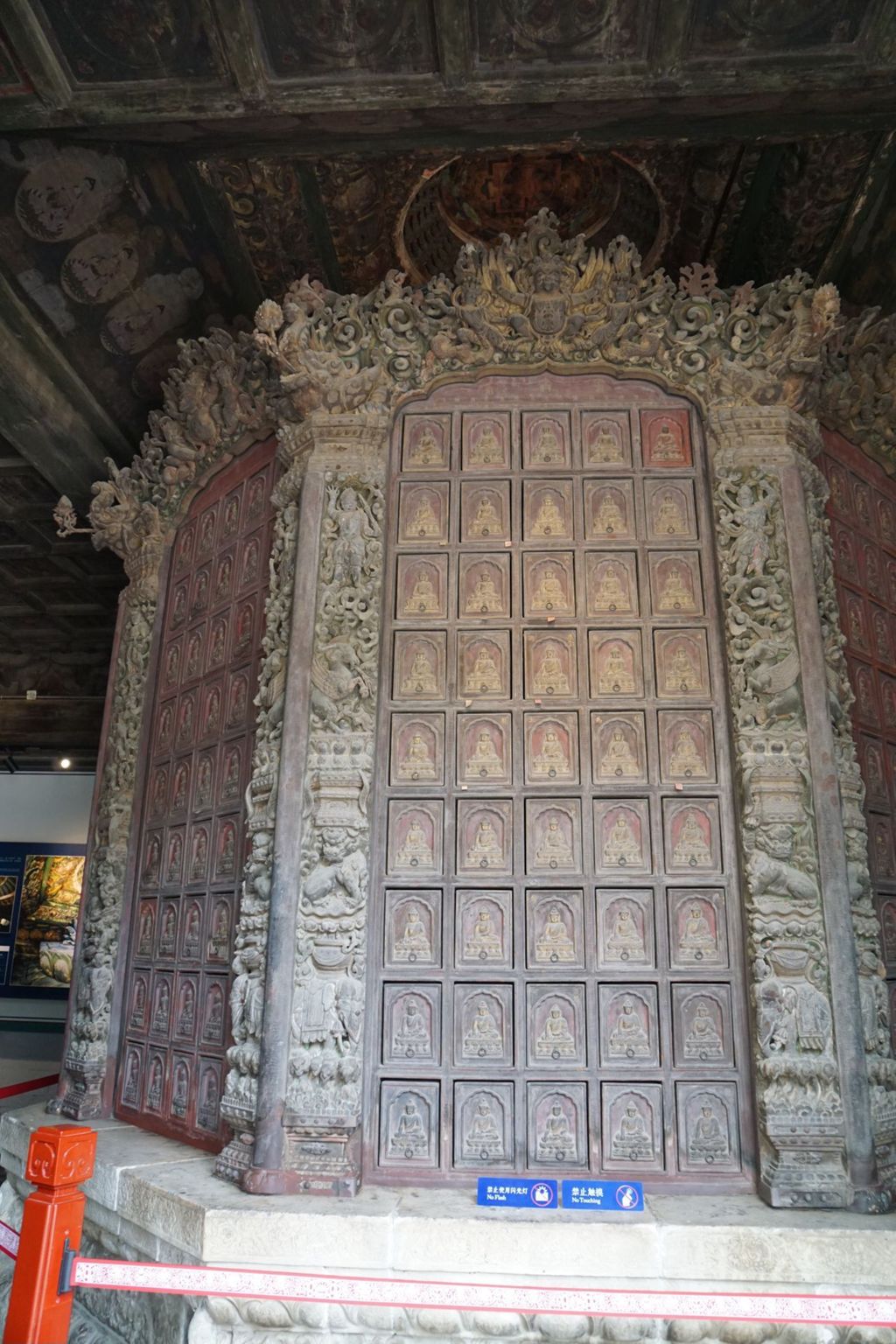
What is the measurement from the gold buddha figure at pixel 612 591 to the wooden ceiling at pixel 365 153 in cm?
361

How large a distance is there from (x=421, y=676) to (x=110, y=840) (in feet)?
12.0

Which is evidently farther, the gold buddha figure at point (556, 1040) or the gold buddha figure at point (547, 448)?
the gold buddha figure at point (547, 448)

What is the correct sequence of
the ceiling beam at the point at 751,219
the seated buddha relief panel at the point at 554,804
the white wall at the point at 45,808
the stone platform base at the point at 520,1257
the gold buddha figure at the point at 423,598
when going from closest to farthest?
the stone platform base at the point at 520,1257 < the seated buddha relief panel at the point at 554,804 < the gold buddha figure at the point at 423,598 < the ceiling beam at the point at 751,219 < the white wall at the point at 45,808

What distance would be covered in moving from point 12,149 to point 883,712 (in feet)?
28.9

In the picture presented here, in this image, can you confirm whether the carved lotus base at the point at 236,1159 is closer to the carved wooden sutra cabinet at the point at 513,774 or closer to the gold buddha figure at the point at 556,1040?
the carved wooden sutra cabinet at the point at 513,774

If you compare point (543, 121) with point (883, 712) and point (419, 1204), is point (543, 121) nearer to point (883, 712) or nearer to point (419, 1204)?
point (883, 712)

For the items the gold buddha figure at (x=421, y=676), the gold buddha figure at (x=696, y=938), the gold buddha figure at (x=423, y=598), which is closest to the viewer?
the gold buddha figure at (x=696, y=938)

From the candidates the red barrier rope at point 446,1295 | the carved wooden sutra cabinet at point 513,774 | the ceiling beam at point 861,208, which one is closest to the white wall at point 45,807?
the carved wooden sutra cabinet at point 513,774

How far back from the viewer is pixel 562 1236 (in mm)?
5375

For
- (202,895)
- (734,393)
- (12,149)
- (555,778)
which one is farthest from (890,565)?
(12,149)

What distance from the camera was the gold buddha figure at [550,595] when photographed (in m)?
7.39

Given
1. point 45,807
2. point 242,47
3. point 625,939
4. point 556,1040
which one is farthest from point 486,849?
point 45,807

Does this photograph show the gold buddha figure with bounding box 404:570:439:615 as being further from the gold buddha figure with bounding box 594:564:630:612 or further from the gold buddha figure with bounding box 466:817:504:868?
the gold buddha figure with bounding box 466:817:504:868

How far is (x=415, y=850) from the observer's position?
6.85 metres
